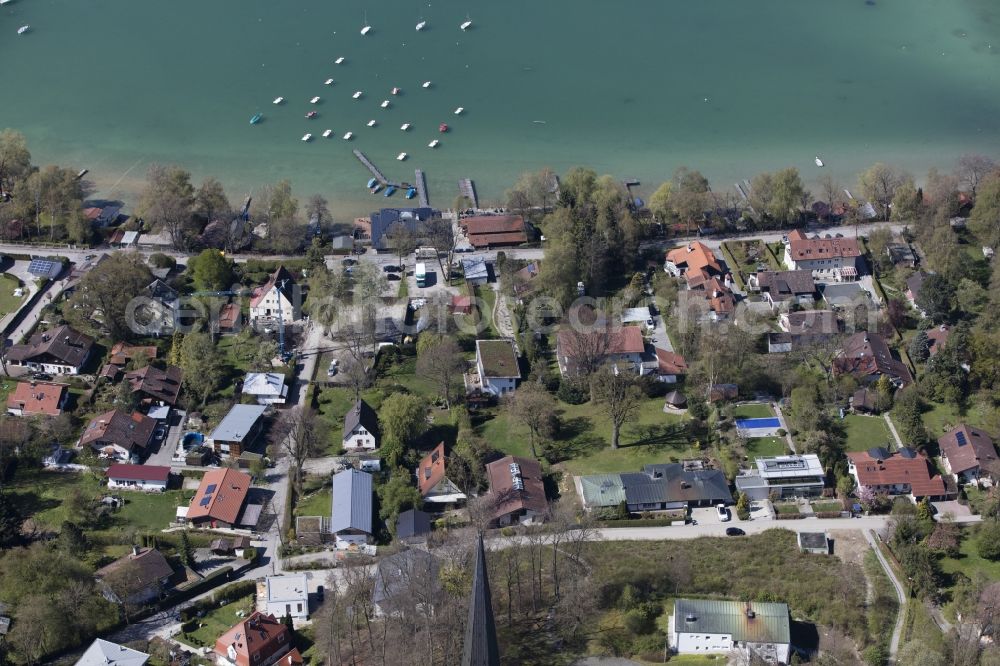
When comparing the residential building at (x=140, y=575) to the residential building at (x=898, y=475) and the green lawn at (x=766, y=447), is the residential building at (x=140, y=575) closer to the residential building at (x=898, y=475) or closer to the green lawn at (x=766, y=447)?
the green lawn at (x=766, y=447)

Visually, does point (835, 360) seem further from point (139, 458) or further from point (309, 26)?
point (309, 26)

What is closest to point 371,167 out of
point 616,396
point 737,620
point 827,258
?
point 827,258

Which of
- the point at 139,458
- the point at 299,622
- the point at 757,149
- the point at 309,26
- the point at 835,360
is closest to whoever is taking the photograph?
the point at 299,622

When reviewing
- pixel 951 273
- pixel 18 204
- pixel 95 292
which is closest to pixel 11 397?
pixel 95 292

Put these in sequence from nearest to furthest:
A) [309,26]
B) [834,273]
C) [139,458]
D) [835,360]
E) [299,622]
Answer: [299,622]
[139,458]
[835,360]
[834,273]
[309,26]

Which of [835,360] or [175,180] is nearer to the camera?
[835,360]

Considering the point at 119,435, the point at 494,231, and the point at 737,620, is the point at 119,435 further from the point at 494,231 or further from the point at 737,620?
the point at 737,620

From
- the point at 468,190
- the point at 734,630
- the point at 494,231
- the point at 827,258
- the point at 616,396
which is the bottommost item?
the point at 734,630

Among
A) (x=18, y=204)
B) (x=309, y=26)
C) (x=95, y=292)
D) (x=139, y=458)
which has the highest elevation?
(x=309, y=26)
